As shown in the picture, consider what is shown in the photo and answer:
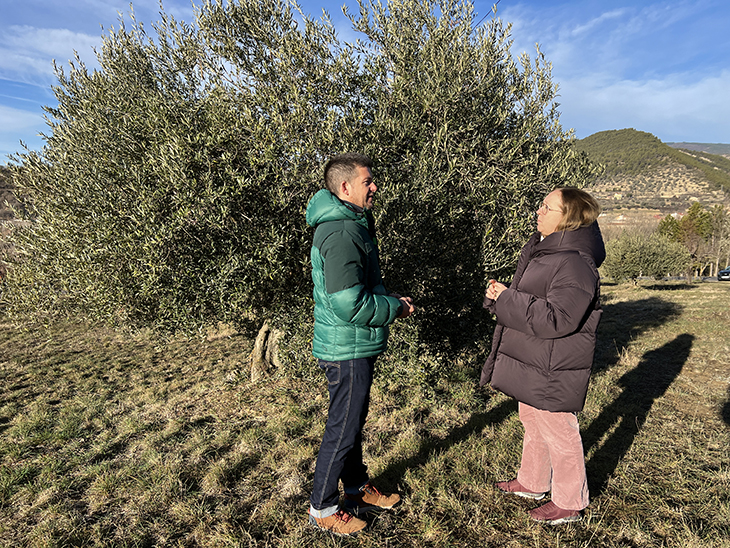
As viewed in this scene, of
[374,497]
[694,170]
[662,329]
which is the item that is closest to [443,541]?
[374,497]

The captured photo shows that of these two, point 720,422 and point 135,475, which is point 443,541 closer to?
point 135,475

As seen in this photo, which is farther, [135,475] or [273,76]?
[273,76]

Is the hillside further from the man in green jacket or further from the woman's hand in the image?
the man in green jacket

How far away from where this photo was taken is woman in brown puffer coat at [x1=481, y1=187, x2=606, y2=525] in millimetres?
2771

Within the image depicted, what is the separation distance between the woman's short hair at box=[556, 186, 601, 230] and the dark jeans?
6.11 ft

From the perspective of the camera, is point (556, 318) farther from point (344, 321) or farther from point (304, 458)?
point (304, 458)

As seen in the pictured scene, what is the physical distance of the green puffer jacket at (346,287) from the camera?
104 inches

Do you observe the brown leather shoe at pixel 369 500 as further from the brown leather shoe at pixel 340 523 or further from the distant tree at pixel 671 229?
the distant tree at pixel 671 229

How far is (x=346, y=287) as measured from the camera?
2.63 metres

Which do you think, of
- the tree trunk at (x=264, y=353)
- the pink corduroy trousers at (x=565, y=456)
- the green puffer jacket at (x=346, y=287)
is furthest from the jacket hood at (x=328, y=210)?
the tree trunk at (x=264, y=353)

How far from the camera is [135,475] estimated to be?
4.37 meters

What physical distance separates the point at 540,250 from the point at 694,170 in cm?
17166

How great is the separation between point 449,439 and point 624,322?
461 inches

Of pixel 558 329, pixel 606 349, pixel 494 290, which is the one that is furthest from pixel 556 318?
pixel 606 349
